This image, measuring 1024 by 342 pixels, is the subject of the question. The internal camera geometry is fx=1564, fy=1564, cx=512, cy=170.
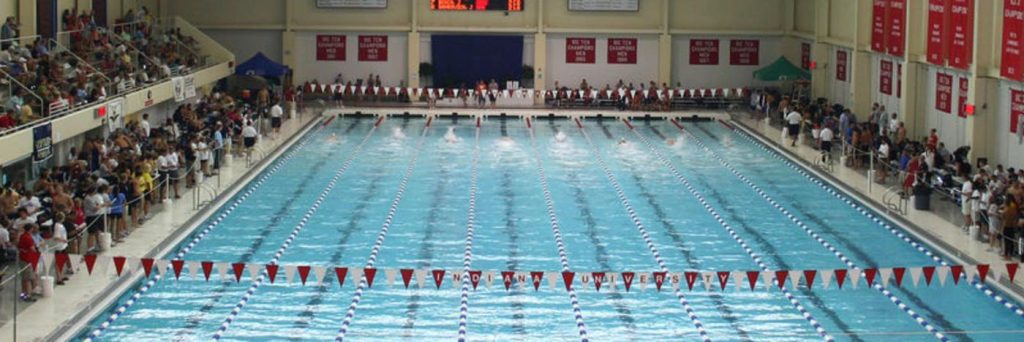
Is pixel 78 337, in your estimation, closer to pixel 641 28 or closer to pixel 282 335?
pixel 282 335

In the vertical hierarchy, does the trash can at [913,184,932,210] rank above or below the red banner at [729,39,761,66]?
below

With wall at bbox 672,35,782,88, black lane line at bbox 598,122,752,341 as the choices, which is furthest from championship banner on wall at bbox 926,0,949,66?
wall at bbox 672,35,782,88

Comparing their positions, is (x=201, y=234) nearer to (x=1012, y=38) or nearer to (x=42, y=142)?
(x=42, y=142)

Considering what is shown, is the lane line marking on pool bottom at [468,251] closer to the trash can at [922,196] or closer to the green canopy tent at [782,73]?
the trash can at [922,196]

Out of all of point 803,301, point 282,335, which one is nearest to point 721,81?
point 803,301

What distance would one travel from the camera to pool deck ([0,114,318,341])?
1557 cm

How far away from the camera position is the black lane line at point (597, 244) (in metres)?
17.1

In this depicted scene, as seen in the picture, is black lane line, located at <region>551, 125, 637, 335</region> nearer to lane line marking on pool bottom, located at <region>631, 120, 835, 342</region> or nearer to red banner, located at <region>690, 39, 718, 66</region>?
lane line marking on pool bottom, located at <region>631, 120, 835, 342</region>

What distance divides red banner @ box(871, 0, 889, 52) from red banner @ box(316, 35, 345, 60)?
16201 mm

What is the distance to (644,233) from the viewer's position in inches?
893

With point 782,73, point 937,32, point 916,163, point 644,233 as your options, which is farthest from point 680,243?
point 782,73

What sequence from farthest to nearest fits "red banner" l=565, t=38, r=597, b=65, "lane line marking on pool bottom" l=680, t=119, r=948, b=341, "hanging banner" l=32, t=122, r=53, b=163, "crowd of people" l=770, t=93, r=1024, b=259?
"red banner" l=565, t=38, r=597, b=65
"hanging banner" l=32, t=122, r=53, b=163
"crowd of people" l=770, t=93, r=1024, b=259
"lane line marking on pool bottom" l=680, t=119, r=948, b=341

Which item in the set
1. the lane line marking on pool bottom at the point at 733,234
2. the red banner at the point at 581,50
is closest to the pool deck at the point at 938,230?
the lane line marking on pool bottom at the point at 733,234

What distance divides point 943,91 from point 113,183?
15968 millimetres
